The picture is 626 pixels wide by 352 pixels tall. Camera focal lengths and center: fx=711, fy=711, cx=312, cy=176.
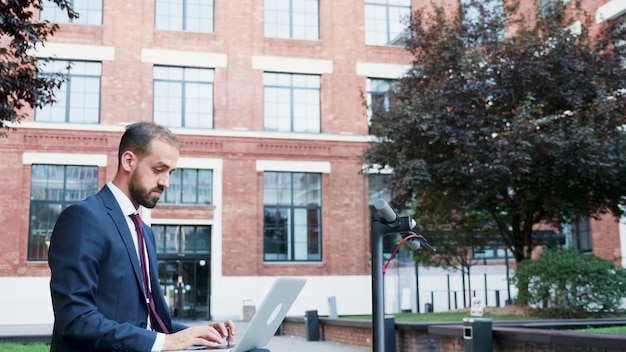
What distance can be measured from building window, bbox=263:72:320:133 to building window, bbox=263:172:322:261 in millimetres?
1982

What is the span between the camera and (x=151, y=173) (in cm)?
315

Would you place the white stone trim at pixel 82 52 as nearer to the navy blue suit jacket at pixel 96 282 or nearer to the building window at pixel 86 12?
the building window at pixel 86 12

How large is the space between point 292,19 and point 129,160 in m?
27.1

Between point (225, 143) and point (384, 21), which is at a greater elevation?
point (384, 21)

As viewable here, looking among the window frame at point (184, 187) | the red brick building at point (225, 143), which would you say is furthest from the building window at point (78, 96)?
the window frame at point (184, 187)

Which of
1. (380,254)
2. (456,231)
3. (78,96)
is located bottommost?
(380,254)

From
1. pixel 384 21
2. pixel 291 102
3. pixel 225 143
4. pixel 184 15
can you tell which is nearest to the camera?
pixel 225 143

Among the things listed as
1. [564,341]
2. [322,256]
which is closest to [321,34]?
[322,256]

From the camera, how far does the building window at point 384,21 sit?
98.8ft

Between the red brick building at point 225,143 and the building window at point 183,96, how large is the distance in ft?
0.17

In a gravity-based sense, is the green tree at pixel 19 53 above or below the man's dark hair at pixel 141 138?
above

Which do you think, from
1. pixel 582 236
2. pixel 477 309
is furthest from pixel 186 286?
pixel 477 309

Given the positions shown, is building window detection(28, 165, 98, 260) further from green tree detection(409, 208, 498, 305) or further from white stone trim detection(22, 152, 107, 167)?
green tree detection(409, 208, 498, 305)

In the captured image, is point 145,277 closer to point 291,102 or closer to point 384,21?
point 291,102
